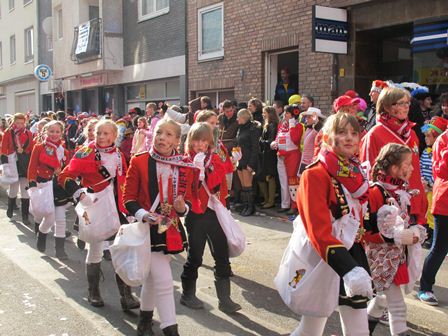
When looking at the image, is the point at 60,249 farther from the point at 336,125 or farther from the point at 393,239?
the point at 336,125

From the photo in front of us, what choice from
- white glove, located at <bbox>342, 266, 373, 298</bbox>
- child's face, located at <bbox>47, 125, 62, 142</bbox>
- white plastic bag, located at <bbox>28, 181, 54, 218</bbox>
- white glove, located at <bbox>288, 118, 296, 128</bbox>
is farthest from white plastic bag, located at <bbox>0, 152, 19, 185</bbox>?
white glove, located at <bbox>342, 266, 373, 298</bbox>

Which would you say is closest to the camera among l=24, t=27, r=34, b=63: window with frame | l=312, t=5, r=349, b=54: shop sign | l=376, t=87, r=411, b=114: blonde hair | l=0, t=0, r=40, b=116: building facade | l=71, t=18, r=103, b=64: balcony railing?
l=376, t=87, r=411, b=114: blonde hair

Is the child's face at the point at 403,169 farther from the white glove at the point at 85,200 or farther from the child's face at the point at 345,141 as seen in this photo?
the white glove at the point at 85,200

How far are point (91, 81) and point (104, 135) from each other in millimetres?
17296

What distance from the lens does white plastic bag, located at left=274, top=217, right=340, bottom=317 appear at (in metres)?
3.02

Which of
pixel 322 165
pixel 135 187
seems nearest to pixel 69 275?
pixel 135 187

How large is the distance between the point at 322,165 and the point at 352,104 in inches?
106

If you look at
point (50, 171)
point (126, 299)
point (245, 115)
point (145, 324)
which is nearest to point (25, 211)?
point (50, 171)

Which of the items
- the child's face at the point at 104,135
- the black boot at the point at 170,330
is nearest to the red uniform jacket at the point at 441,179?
the black boot at the point at 170,330

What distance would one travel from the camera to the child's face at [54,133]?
7.20 metres

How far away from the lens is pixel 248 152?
938 centimetres

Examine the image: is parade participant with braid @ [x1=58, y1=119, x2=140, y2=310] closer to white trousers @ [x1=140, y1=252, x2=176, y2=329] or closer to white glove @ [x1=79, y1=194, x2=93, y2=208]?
white glove @ [x1=79, y1=194, x2=93, y2=208]

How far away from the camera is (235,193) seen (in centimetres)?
1026

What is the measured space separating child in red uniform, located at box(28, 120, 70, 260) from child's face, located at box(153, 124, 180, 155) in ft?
10.7
